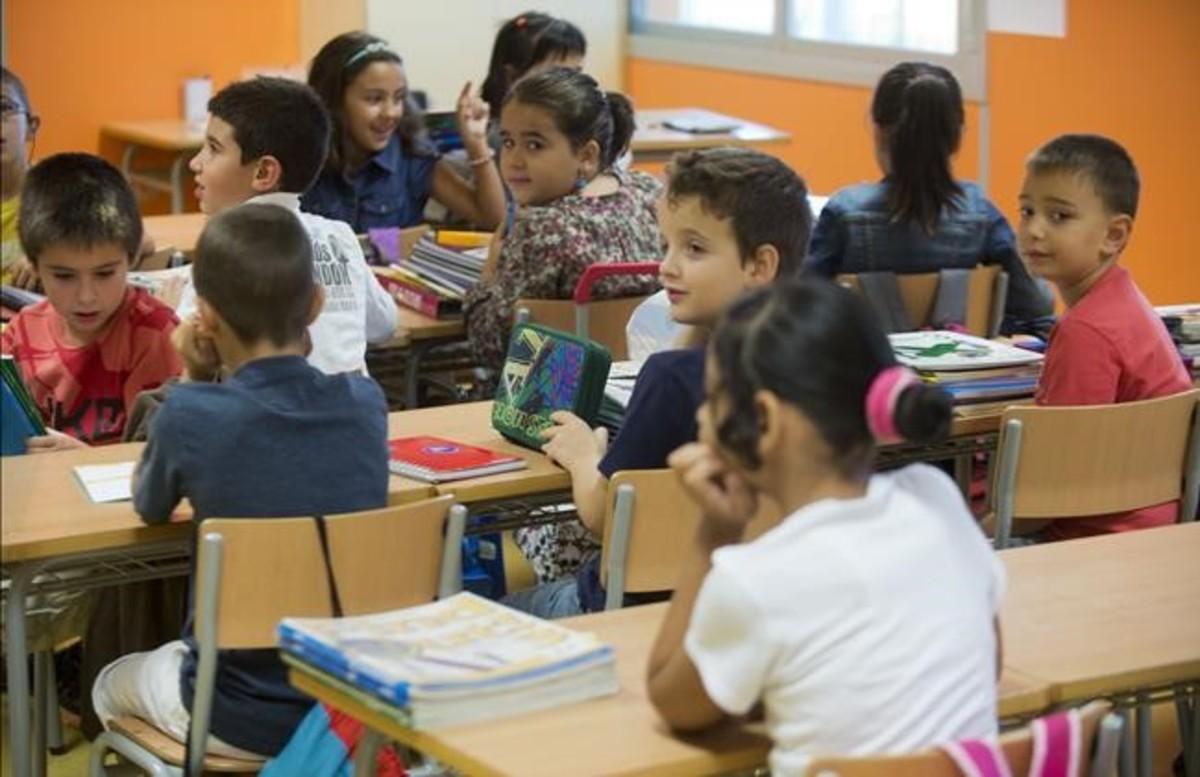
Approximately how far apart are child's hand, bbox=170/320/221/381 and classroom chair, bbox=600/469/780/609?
0.63 m

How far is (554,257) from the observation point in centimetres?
482

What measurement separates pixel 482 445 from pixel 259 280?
722 mm

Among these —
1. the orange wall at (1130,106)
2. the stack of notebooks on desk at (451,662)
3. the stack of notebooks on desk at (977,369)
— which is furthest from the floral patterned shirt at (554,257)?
the orange wall at (1130,106)

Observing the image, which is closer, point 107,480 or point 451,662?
point 451,662

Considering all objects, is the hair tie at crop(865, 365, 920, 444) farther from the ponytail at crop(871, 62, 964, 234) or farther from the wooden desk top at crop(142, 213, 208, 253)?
the wooden desk top at crop(142, 213, 208, 253)

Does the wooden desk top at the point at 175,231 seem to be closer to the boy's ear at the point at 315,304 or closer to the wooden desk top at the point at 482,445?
the wooden desk top at the point at 482,445

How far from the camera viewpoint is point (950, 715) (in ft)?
7.10

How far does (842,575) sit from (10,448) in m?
1.30

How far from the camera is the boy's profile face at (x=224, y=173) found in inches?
165

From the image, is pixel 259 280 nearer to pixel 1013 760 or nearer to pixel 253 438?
pixel 253 438

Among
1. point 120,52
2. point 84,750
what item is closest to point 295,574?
point 84,750

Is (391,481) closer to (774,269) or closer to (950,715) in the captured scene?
(774,269)

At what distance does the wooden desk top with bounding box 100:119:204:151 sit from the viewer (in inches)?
334

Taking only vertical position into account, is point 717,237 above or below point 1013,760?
above
